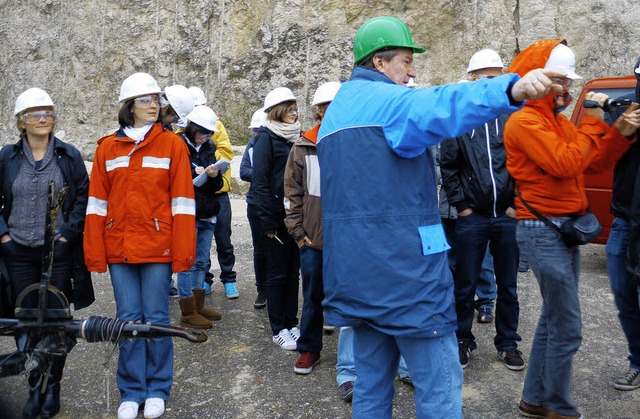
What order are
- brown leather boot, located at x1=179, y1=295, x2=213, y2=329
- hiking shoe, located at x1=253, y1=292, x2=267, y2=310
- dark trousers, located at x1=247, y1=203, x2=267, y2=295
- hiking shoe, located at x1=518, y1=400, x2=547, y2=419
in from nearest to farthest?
1. hiking shoe, located at x1=518, y1=400, x2=547, y2=419
2. brown leather boot, located at x1=179, y1=295, x2=213, y2=329
3. dark trousers, located at x1=247, y1=203, x2=267, y2=295
4. hiking shoe, located at x1=253, y1=292, x2=267, y2=310

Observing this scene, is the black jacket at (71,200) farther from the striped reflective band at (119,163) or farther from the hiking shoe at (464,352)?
the hiking shoe at (464,352)

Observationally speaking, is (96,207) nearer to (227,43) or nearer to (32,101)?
(32,101)

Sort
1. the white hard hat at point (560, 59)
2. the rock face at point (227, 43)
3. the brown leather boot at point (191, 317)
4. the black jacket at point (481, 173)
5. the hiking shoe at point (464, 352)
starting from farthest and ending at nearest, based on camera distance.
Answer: the rock face at point (227, 43)
the brown leather boot at point (191, 317)
the hiking shoe at point (464, 352)
the black jacket at point (481, 173)
the white hard hat at point (560, 59)

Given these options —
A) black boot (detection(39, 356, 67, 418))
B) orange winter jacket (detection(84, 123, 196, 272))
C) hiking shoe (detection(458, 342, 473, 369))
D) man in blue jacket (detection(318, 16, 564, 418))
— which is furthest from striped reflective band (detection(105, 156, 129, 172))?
hiking shoe (detection(458, 342, 473, 369))

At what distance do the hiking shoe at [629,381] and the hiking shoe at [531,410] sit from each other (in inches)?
29.3

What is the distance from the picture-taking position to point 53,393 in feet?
12.5

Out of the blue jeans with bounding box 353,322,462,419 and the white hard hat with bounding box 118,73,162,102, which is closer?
the blue jeans with bounding box 353,322,462,419

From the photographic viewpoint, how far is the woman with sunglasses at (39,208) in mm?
3885

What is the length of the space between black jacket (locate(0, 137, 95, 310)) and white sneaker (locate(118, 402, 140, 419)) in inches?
28.8

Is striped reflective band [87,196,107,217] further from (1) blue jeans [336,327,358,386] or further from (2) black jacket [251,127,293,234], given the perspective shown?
(1) blue jeans [336,327,358,386]

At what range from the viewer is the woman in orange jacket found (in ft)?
10.3

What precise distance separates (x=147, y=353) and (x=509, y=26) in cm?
1393

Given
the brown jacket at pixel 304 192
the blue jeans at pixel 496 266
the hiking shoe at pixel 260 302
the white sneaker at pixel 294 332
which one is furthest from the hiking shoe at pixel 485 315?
the hiking shoe at pixel 260 302

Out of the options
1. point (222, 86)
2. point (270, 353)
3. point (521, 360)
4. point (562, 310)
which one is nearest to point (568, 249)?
point (562, 310)
